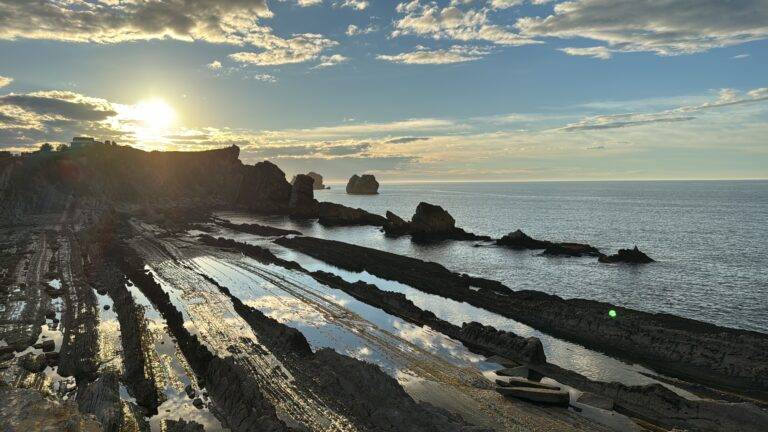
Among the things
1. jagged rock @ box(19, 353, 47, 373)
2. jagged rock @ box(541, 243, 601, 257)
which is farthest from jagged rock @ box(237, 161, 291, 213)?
jagged rock @ box(19, 353, 47, 373)

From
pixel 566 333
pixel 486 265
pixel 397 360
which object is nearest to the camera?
pixel 397 360

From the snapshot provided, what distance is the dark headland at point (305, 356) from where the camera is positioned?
59.1ft

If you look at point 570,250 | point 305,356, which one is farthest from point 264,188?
point 305,356

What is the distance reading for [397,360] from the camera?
82.3 feet

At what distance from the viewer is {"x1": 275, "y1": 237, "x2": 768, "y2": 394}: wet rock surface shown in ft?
81.1

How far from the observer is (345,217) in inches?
4481

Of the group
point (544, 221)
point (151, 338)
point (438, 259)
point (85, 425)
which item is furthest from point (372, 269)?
point (544, 221)

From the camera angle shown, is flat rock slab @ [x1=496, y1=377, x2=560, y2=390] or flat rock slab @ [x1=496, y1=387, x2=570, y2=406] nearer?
flat rock slab @ [x1=496, y1=387, x2=570, y2=406]

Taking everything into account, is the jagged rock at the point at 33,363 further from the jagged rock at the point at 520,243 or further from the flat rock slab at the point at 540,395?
the jagged rock at the point at 520,243

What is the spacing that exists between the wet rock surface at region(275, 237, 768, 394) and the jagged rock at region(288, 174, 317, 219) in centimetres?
8322

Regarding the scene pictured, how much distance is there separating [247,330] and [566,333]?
22390mm

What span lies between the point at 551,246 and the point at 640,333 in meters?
43.1

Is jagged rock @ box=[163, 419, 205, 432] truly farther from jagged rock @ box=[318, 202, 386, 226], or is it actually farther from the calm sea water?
jagged rock @ box=[318, 202, 386, 226]

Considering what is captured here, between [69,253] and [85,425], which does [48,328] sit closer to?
[85,425]
